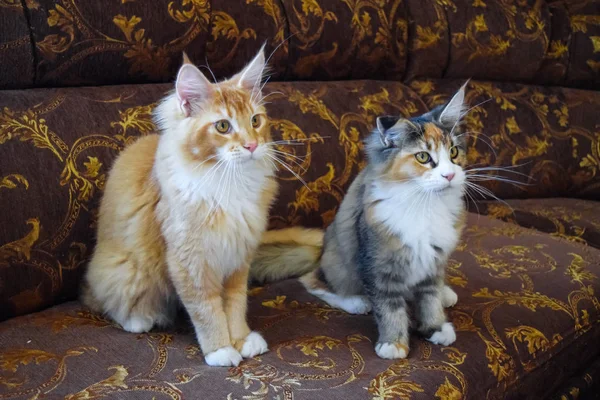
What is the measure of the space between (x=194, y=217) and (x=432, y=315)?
61 centimetres

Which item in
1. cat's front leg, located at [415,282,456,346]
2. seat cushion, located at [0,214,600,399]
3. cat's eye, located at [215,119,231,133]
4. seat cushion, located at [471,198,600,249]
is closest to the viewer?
seat cushion, located at [0,214,600,399]

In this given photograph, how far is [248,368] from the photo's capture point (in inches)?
49.8

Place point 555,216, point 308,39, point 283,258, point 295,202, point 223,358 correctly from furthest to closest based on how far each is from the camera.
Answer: point 555,216, point 308,39, point 295,202, point 283,258, point 223,358

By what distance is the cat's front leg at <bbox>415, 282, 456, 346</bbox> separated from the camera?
1.40 metres

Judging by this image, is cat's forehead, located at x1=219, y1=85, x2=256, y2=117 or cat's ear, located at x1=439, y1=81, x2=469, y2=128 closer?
cat's forehead, located at x1=219, y1=85, x2=256, y2=117

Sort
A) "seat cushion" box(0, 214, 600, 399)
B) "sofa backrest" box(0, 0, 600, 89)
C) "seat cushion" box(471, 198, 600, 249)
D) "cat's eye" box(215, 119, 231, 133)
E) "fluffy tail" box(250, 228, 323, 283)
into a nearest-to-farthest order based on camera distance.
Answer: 1. "seat cushion" box(0, 214, 600, 399)
2. "cat's eye" box(215, 119, 231, 133)
3. "sofa backrest" box(0, 0, 600, 89)
4. "fluffy tail" box(250, 228, 323, 283)
5. "seat cushion" box(471, 198, 600, 249)

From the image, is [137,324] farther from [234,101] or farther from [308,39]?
[308,39]

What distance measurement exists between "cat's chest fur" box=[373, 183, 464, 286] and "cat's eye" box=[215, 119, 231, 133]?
39 cm

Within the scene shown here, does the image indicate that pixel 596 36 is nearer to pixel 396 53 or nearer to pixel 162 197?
pixel 396 53

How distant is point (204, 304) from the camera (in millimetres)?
1330

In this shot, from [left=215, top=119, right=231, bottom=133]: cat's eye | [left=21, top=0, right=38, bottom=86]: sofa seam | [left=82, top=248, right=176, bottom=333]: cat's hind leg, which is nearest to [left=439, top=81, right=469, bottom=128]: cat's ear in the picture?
[left=215, top=119, right=231, bottom=133]: cat's eye

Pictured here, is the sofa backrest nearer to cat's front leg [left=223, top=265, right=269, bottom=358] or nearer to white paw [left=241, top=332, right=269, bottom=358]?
cat's front leg [left=223, top=265, right=269, bottom=358]

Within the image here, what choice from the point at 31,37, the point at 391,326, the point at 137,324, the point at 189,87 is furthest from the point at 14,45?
the point at 391,326

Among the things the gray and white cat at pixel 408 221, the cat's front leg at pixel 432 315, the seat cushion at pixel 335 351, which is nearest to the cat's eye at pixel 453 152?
the gray and white cat at pixel 408 221
